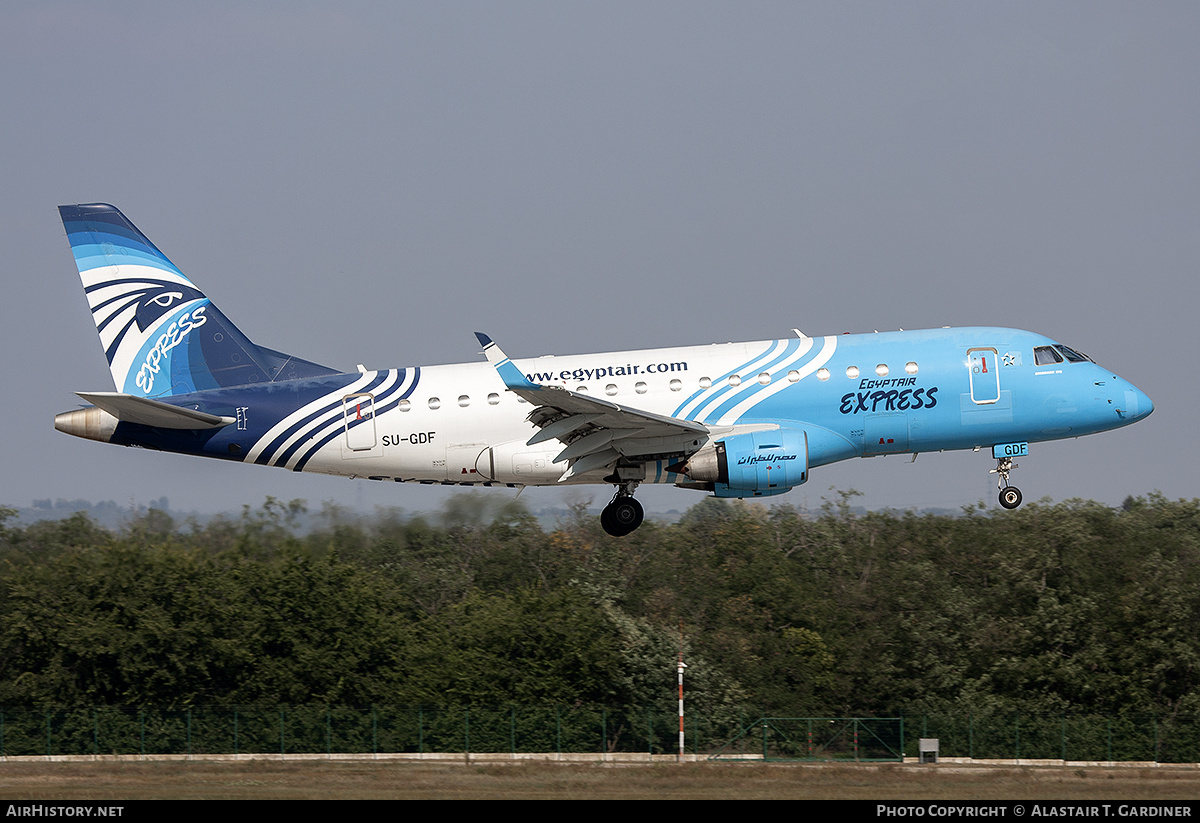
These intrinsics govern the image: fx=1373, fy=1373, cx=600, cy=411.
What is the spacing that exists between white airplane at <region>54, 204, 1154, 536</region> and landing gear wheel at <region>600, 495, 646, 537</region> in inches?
2.0

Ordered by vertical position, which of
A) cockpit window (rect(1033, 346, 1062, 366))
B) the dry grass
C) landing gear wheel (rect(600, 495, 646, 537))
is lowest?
the dry grass

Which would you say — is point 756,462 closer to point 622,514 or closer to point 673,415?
point 673,415

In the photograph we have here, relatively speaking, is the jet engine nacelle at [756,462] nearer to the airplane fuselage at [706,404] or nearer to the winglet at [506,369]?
the airplane fuselage at [706,404]

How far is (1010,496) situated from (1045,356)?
3.73 metres

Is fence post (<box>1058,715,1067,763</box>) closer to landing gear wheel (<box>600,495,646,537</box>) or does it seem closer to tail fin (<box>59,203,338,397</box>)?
landing gear wheel (<box>600,495,646,537</box>)

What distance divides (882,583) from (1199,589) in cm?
1528

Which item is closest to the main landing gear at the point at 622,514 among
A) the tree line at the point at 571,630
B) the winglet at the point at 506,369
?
the winglet at the point at 506,369

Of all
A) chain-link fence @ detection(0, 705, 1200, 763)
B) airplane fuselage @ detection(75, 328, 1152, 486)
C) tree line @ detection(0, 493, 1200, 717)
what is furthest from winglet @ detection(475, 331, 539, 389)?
tree line @ detection(0, 493, 1200, 717)

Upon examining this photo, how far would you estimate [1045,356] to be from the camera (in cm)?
3488

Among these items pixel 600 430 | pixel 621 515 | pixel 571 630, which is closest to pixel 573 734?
pixel 571 630

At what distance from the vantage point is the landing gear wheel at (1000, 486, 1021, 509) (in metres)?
35.4
